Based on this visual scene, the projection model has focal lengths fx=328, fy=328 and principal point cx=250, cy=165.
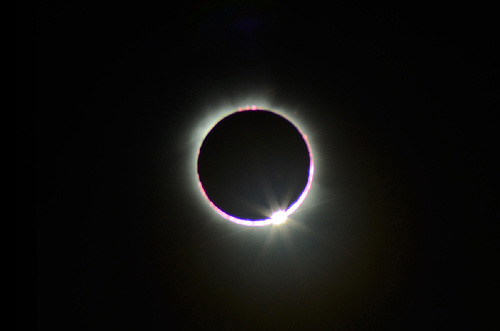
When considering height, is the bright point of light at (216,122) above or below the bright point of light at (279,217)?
above

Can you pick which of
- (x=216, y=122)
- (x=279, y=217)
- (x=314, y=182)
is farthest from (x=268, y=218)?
(x=216, y=122)

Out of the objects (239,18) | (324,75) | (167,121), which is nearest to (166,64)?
(167,121)

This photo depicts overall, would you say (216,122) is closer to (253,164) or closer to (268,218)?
(253,164)

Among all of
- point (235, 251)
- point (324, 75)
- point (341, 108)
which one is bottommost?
point (235, 251)

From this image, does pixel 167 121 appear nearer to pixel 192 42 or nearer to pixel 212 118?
pixel 212 118
